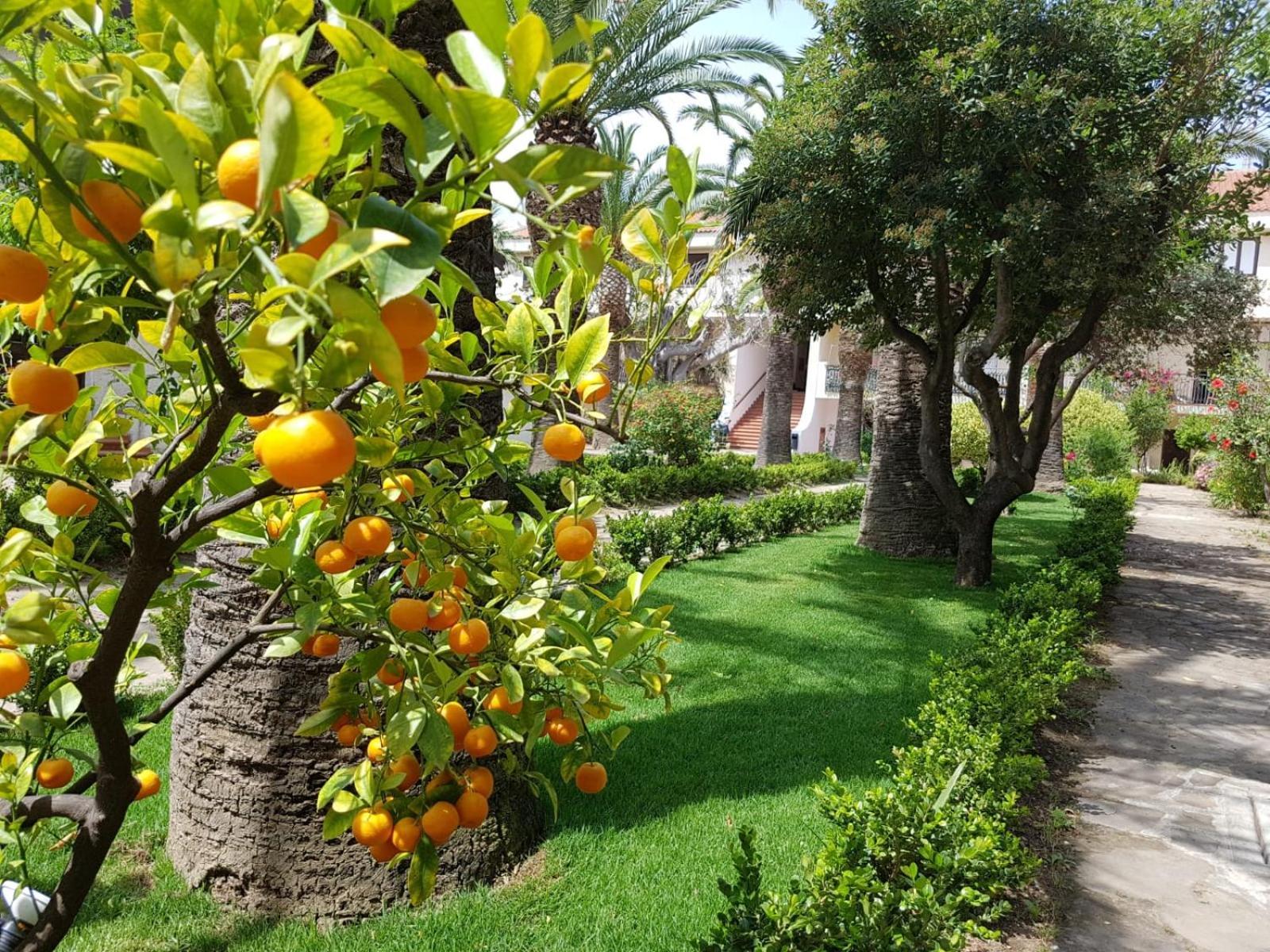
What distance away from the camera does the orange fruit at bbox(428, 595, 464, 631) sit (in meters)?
1.26

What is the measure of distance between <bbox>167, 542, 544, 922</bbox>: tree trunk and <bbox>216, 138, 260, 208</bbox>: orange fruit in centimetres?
233

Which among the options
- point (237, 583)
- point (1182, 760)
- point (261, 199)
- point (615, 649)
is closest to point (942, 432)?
point (1182, 760)

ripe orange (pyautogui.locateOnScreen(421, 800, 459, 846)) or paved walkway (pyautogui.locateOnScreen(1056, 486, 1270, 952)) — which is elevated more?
ripe orange (pyautogui.locateOnScreen(421, 800, 459, 846))

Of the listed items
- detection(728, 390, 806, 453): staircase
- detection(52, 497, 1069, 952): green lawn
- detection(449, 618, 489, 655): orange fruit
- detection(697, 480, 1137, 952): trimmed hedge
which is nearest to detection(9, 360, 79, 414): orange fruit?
detection(449, 618, 489, 655): orange fruit

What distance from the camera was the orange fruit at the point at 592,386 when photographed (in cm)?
120

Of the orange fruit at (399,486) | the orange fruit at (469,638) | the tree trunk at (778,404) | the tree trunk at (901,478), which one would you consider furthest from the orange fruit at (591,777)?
the tree trunk at (778,404)

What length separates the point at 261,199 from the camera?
58 centimetres

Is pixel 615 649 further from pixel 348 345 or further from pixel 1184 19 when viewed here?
pixel 1184 19

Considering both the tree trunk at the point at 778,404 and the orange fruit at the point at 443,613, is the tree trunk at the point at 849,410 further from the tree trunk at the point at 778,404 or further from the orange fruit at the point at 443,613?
the orange fruit at the point at 443,613

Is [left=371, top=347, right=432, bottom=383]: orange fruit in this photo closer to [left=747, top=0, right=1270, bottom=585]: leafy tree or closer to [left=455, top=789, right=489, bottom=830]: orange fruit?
[left=455, top=789, right=489, bottom=830]: orange fruit

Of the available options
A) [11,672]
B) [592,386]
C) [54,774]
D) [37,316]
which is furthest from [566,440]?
[54,774]

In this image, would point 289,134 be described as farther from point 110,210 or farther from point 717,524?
point 717,524

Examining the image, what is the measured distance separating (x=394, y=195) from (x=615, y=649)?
2137 millimetres

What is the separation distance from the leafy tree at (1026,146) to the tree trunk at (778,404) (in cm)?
1077
